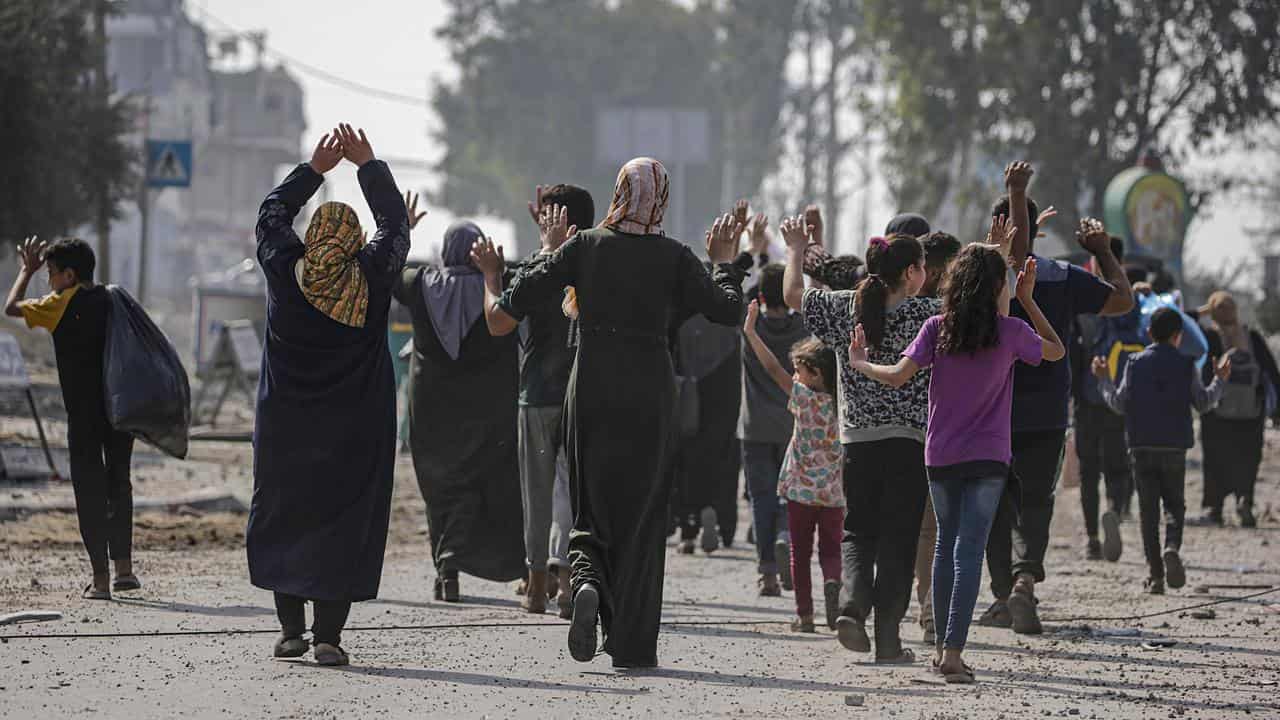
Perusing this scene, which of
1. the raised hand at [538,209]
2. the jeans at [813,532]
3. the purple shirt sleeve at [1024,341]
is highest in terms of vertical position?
the raised hand at [538,209]

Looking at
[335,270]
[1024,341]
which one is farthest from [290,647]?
[1024,341]

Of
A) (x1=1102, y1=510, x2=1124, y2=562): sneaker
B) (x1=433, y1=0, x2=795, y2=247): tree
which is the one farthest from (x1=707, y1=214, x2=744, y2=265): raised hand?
(x1=433, y1=0, x2=795, y2=247): tree

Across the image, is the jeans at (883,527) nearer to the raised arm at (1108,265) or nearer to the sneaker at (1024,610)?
the sneaker at (1024,610)

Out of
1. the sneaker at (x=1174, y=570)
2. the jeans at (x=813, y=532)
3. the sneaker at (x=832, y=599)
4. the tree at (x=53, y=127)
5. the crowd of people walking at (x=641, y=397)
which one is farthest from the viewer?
the tree at (x=53, y=127)

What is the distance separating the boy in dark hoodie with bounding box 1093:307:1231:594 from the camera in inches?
428

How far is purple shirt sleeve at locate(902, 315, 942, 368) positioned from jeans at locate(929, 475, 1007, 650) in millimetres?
460

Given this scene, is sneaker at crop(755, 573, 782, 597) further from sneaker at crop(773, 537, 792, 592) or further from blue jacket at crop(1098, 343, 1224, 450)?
blue jacket at crop(1098, 343, 1224, 450)

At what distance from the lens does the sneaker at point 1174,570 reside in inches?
427

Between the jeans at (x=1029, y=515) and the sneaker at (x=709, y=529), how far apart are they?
3.86 meters

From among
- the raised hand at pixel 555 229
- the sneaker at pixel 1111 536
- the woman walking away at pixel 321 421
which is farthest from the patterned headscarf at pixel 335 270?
the sneaker at pixel 1111 536

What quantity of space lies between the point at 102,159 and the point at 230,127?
313 feet

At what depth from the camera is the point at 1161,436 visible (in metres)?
10.9

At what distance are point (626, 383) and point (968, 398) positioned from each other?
1253 millimetres

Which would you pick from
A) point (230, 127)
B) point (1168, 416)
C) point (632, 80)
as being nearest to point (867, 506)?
point (1168, 416)
